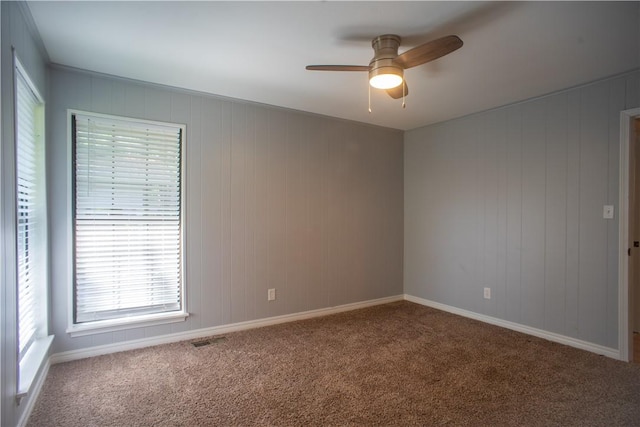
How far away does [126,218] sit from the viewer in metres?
3.04

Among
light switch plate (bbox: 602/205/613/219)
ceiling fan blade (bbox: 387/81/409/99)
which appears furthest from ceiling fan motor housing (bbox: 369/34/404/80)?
light switch plate (bbox: 602/205/613/219)

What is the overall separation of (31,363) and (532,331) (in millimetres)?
4118

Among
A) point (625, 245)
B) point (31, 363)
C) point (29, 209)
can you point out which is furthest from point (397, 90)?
point (31, 363)

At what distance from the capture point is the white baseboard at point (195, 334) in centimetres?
283

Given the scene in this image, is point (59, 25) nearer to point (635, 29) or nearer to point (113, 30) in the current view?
point (113, 30)

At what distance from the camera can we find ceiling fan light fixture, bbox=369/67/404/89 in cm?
224

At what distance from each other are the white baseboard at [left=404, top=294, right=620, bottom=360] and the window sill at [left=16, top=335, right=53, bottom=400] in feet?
12.8

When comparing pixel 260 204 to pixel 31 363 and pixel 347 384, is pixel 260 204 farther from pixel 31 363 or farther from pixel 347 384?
pixel 31 363

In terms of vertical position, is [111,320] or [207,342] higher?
[111,320]

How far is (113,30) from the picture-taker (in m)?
2.24

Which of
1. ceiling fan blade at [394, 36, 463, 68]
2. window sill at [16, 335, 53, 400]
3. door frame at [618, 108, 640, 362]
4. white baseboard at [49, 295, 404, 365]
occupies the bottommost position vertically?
white baseboard at [49, 295, 404, 365]

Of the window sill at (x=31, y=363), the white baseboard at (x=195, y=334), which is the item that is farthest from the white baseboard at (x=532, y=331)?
the window sill at (x=31, y=363)

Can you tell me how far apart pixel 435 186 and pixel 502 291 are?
4.78 ft

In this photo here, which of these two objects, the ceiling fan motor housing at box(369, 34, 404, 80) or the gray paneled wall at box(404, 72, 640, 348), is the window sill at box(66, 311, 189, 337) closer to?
the ceiling fan motor housing at box(369, 34, 404, 80)
